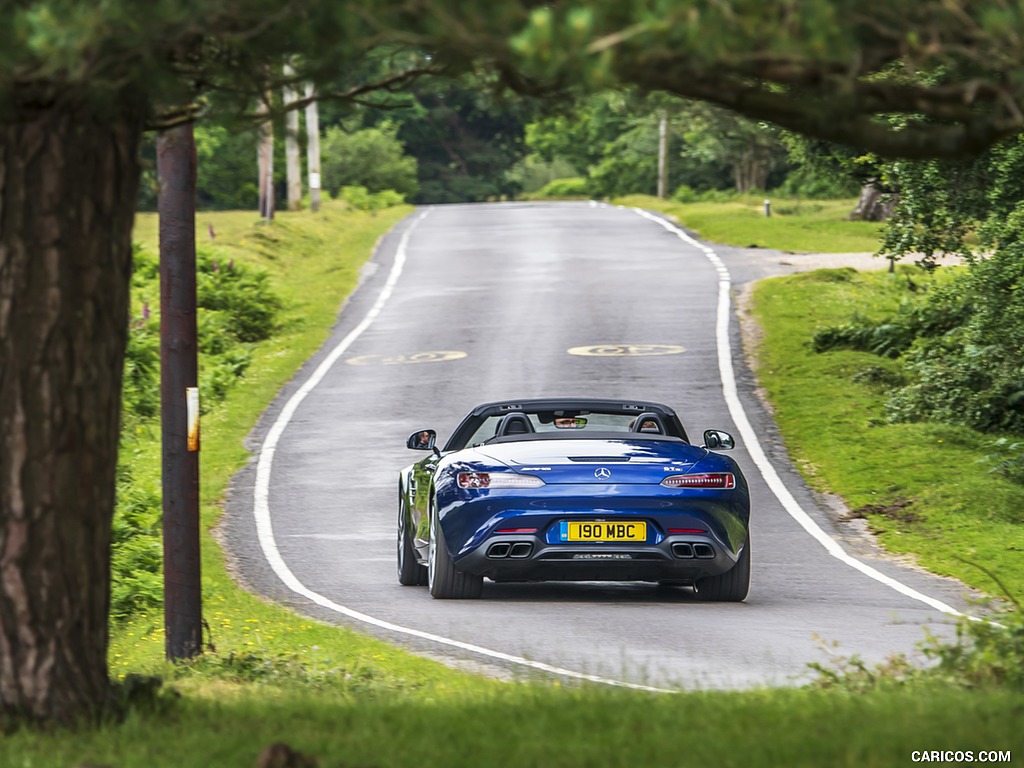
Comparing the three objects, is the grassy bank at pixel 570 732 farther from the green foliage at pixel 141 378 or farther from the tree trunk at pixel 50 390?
the green foliage at pixel 141 378

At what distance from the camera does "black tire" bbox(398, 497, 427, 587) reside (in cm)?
1407

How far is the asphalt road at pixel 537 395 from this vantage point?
1109 centimetres

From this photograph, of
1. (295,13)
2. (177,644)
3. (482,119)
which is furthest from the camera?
(482,119)

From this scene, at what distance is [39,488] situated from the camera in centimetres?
719

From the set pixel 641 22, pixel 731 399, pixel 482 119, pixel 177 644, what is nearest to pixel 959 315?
pixel 731 399

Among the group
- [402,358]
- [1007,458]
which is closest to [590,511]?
[1007,458]

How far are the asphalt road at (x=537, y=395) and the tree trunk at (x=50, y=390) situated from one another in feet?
8.97

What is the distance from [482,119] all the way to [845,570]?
92.2 meters

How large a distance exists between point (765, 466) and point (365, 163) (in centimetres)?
6672

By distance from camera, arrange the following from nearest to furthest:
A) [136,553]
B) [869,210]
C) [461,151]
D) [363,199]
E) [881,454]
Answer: [136,553], [881,454], [869,210], [363,199], [461,151]

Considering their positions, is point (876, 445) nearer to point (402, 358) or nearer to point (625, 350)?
point (625, 350)

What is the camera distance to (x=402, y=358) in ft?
95.6

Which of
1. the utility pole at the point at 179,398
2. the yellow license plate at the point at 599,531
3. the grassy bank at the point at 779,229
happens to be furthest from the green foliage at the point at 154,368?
the grassy bank at the point at 779,229

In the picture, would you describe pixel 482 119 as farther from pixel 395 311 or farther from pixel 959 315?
pixel 959 315
